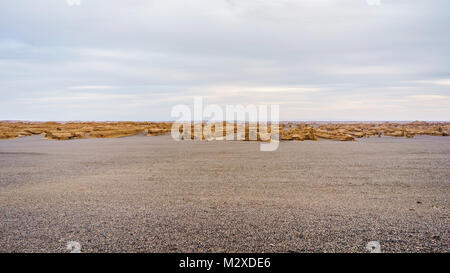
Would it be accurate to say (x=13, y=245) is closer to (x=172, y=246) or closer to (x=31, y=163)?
(x=172, y=246)

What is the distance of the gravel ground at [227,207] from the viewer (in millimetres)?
4762

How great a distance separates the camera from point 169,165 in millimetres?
12562

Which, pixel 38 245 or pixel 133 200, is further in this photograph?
pixel 133 200

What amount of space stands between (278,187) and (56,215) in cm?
582

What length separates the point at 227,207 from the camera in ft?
21.6

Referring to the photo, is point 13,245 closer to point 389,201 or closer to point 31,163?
point 389,201

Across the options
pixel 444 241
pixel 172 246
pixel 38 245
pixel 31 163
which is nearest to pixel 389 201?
pixel 444 241

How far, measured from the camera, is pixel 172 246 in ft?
15.1

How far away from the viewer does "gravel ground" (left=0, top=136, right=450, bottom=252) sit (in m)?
4.76

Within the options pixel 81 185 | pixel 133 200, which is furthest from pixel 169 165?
pixel 133 200

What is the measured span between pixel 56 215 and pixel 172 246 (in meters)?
3.24

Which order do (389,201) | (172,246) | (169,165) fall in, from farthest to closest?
(169,165) < (389,201) < (172,246)
